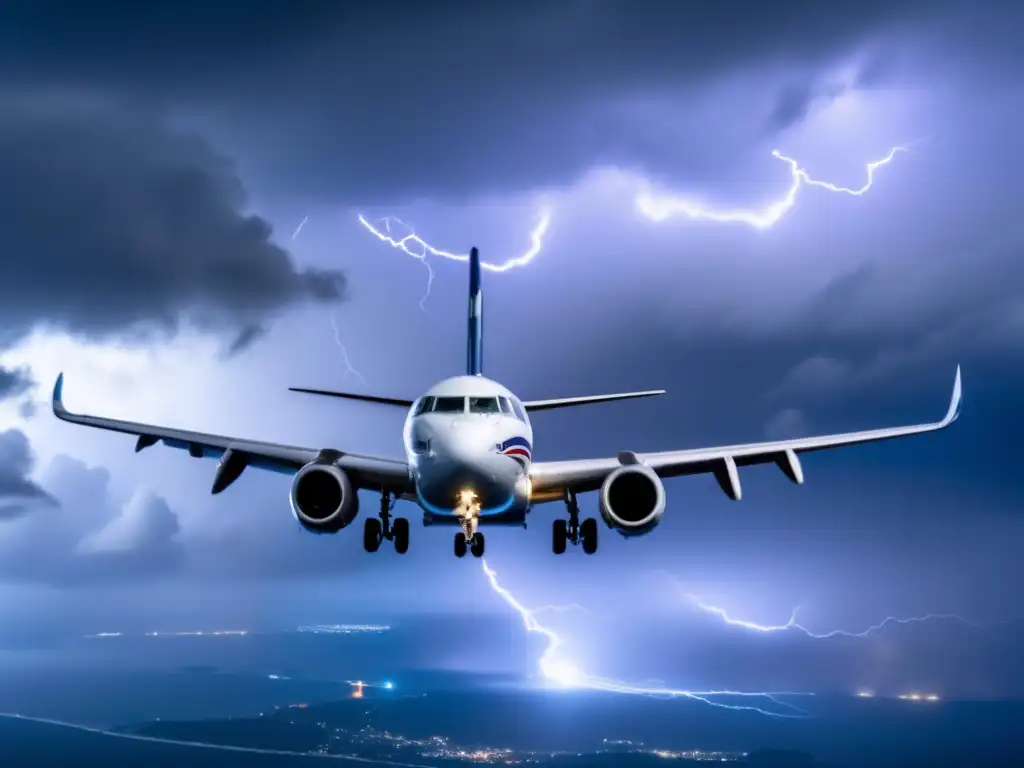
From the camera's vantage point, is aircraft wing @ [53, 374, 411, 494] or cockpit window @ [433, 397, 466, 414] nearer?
cockpit window @ [433, 397, 466, 414]

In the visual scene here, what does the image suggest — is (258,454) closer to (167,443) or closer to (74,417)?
(167,443)

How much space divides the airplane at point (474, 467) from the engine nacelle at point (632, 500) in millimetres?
27

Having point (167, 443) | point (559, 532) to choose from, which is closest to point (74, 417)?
point (167, 443)

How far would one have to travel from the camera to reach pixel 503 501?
25484 mm

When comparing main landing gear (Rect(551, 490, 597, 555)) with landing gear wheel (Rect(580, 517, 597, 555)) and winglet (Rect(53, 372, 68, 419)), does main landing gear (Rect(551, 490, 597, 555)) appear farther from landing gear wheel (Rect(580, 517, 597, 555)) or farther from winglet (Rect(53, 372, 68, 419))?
winglet (Rect(53, 372, 68, 419))

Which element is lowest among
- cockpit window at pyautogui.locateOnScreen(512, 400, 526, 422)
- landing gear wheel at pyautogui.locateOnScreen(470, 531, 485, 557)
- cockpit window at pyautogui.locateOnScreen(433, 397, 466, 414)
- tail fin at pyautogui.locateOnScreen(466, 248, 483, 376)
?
landing gear wheel at pyautogui.locateOnScreen(470, 531, 485, 557)

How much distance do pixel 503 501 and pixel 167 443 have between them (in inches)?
508

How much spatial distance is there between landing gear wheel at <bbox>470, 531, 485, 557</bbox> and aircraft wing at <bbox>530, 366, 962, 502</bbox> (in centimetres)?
260

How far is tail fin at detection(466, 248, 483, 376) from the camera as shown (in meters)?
38.1

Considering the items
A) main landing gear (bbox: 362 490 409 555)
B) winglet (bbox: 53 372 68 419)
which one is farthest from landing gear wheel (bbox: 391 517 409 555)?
winglet (bbox: 53 372 68 419)

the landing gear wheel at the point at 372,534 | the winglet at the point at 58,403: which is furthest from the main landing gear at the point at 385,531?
the winglet at the point at 58,403

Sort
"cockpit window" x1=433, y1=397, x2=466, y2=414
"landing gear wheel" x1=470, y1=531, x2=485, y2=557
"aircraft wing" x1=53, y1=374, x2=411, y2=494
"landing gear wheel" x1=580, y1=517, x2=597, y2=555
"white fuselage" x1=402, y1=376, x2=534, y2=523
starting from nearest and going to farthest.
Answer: "white fuselage" x1=402, y1=376, x2=534, y2=523 → "cockpit window" x1=433, y1=397, x2=466, y2=414 → "landing gear wheel" x1=470, y1=531, x2=485, y2=557 → "aircraft wing" x1=53, y1=374, x2=411, y2=494 → "landing gear wheel" x1=580, y1=517, x2=597, y2=555

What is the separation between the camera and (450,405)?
83.1 ft

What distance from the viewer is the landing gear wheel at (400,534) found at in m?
30.2
